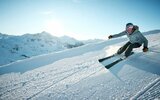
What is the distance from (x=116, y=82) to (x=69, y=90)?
1111mm

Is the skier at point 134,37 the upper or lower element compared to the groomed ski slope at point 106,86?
upper

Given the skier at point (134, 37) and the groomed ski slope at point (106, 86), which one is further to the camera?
the skier at point (134, 37)

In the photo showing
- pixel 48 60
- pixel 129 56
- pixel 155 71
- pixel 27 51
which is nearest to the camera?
pixel 155 71

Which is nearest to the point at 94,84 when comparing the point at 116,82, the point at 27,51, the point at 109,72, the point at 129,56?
the point at 116,82

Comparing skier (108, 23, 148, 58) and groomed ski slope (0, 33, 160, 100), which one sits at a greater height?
skier (108, 23, 148, 58)

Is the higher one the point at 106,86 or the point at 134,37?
the point at 134,37

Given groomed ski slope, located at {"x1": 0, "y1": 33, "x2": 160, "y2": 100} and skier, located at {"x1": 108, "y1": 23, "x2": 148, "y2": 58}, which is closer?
groomed ski slope, located at {"x1": 0, "y1": 33, "x2": 160, "y2": 100}

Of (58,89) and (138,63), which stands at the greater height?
(138,63)

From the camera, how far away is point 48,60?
29.0 ft

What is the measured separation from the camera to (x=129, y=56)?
227 inches

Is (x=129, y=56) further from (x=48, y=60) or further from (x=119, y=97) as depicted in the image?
(x=48, y=60)

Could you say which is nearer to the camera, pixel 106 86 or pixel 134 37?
pixel 106 86

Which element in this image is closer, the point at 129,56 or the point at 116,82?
the point at 116,82

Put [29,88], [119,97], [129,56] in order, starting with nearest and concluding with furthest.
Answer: [119,97] → [29,88] → [129,56]
